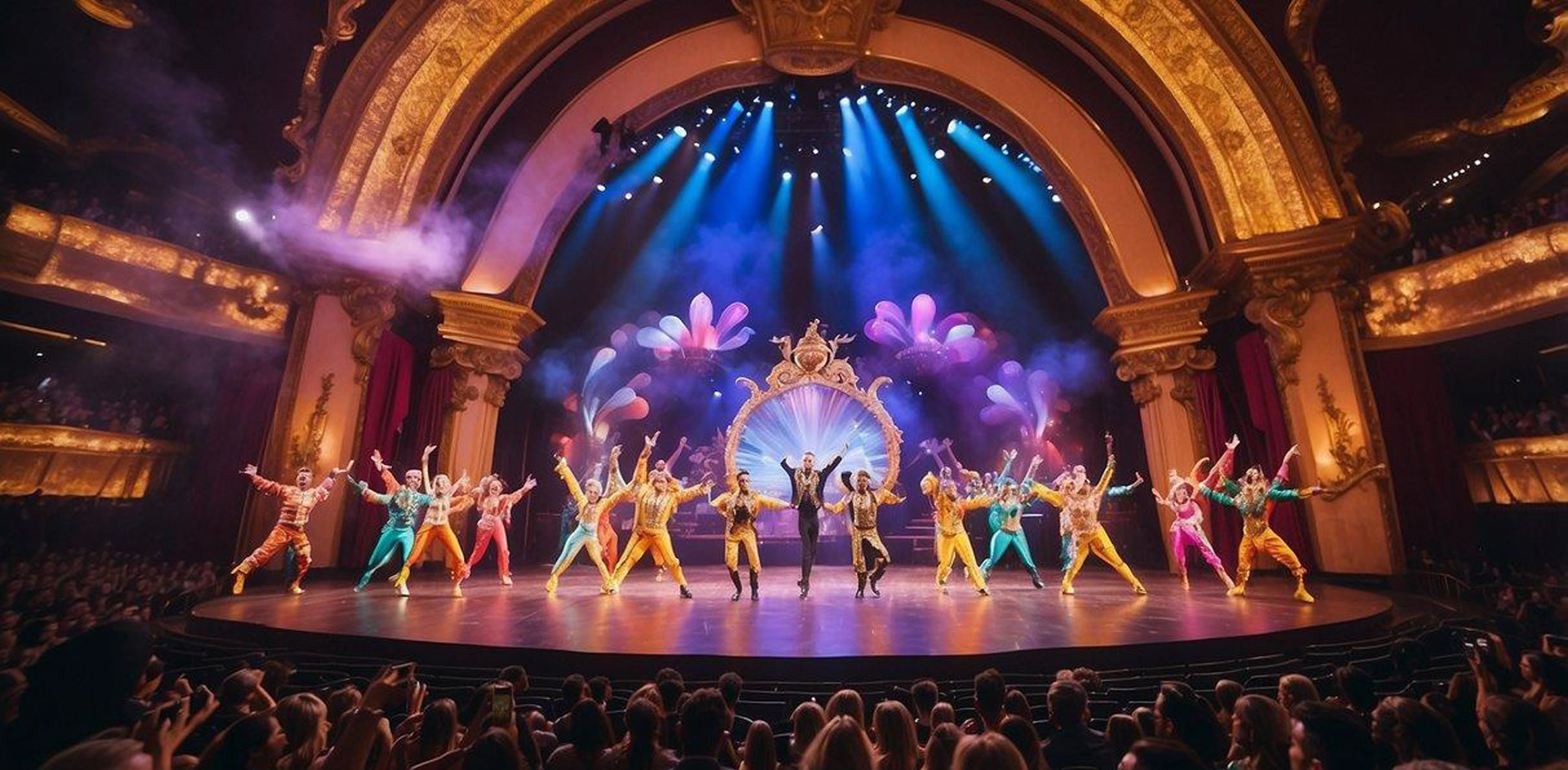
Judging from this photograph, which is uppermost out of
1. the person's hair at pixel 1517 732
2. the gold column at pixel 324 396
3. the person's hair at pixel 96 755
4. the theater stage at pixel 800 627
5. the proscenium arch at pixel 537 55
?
the proscenium arch at pixel 537 55

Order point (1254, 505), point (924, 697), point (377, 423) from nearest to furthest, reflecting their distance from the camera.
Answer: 1. point (924, 697)
2. point (1254, 505)
3. point (377, 423)

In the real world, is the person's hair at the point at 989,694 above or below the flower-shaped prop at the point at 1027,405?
below

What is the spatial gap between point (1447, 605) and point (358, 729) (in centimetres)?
1000

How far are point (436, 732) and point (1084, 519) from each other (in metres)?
7.74

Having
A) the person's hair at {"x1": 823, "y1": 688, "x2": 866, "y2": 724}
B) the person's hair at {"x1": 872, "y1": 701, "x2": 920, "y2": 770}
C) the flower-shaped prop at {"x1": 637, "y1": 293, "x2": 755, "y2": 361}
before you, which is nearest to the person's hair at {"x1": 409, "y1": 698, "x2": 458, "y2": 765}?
the person's hair at {"x1": 823, "y1": 688, "x2": 866, "y2": 724}

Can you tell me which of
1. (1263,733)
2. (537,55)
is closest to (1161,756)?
(1263,733)

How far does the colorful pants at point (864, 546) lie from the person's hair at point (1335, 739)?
19.7 ft

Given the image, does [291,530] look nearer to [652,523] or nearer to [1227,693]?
[652,523]

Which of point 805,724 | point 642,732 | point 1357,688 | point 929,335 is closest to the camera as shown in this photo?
point 642,732

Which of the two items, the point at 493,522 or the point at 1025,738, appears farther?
the point at 493,522

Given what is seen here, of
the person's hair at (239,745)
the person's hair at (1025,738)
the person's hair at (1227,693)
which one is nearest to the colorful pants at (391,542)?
the person's hair at (239,745)

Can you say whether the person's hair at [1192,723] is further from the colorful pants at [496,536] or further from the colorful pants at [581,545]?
the colorful pants at [496,536]

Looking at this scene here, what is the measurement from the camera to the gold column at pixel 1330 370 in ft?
26.6

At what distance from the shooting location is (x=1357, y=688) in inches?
99.1
